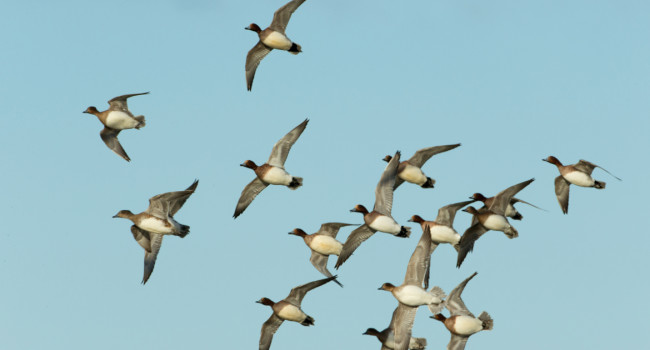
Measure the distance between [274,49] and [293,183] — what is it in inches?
189

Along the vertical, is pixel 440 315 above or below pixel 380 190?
below

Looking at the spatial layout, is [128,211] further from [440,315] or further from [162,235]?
[440,315]

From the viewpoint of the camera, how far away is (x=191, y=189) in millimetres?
32969

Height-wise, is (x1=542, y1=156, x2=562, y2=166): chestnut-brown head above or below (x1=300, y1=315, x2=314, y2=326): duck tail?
above

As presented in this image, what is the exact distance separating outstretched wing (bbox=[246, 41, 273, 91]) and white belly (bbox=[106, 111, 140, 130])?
176 inches

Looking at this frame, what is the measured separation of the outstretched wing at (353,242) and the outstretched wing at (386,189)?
1308mm

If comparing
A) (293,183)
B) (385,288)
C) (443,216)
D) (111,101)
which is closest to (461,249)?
(443,216)

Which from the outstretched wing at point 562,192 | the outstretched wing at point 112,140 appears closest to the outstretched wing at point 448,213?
the outstretched wing at point 562,192

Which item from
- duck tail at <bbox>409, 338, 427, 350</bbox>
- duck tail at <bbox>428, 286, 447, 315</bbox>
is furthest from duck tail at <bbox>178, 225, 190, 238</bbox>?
duck tail at <bbox>409, 338, 427, 350</bbox>

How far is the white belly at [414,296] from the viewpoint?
103ft

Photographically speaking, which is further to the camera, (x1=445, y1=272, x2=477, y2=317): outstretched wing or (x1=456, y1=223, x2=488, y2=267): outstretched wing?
(x1=456, y1=223, x2=488, y2=267): outstretched wing

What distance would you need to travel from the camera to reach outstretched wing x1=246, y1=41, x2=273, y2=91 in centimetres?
3738

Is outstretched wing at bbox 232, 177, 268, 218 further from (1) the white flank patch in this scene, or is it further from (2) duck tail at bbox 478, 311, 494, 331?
(2) duck tail at bbox 478, 311, 494, 331

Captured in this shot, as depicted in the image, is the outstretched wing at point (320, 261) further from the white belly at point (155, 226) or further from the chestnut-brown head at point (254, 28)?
the chestnut-brown head at point (254, 28)
